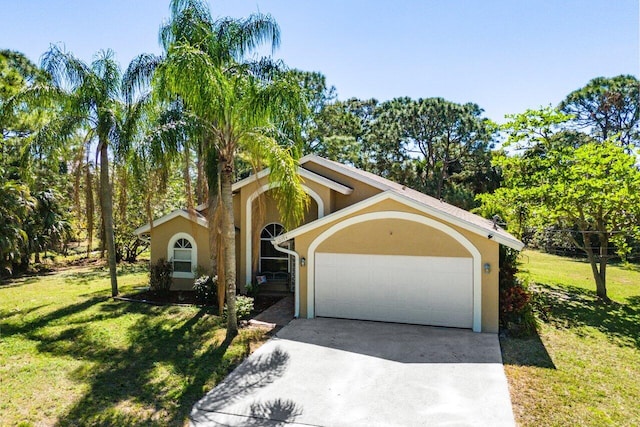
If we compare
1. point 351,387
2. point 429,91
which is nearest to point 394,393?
point 351,387

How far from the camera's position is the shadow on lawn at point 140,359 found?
→ 6816 mm

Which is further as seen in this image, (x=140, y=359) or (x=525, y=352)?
(x=525, y=352)

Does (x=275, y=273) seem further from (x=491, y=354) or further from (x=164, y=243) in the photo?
(x=491, y=354)

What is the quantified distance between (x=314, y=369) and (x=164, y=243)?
33.6ft

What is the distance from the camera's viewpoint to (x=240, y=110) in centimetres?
988

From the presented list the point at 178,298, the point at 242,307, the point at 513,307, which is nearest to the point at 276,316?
the point at 242,307

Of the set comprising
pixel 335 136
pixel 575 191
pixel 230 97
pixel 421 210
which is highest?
pixel 335 136

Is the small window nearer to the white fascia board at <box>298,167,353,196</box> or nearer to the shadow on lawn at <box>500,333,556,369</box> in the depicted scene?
the white fascia board at <box>298,167,353,196</box>

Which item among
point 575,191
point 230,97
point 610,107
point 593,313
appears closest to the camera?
point 230,97

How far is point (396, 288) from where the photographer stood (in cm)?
1173

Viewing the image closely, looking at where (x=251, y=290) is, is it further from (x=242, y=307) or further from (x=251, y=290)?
(x=242, y=307)

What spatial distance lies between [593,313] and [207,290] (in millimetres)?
14021

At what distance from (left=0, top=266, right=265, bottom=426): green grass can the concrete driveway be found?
738 millimetres

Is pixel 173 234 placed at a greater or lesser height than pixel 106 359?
greater
